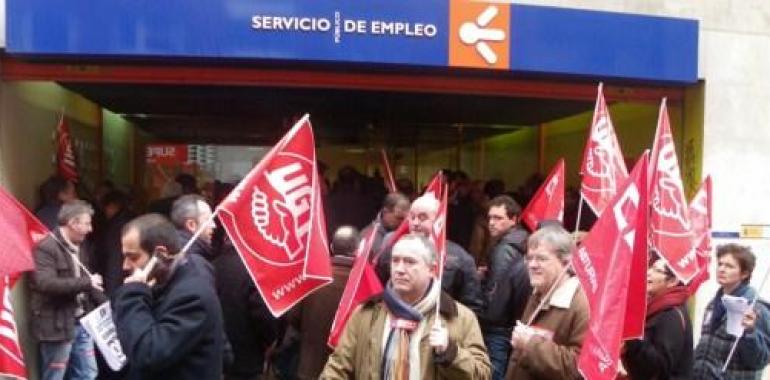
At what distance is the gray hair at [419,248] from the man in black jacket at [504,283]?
2.07 meters

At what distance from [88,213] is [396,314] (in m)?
3.77

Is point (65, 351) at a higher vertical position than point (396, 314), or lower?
lower

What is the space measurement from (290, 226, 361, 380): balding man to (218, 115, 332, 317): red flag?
84cm

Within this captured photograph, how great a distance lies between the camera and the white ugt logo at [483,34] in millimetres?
8781

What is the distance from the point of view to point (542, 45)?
897 cm

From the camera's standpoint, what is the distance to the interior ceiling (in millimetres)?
11748

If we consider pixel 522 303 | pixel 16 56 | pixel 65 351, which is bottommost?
pixel 65 351

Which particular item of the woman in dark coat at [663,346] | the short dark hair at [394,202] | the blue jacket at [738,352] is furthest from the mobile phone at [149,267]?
the blue jacket at [738,352]

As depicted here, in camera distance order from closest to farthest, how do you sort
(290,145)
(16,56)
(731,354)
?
1. (290,145)
2. (731,354)
3. (16,56)

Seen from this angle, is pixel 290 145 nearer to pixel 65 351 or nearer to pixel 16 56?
pixel 65 351

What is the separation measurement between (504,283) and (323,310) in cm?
124

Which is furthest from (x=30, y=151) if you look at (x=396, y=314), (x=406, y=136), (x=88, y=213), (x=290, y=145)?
(x=406, y=136)

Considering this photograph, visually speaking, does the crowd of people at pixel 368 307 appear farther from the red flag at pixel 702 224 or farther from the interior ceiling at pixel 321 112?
the interior ceiling at pixel 321 112

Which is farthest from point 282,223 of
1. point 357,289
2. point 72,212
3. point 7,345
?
point 72,212
